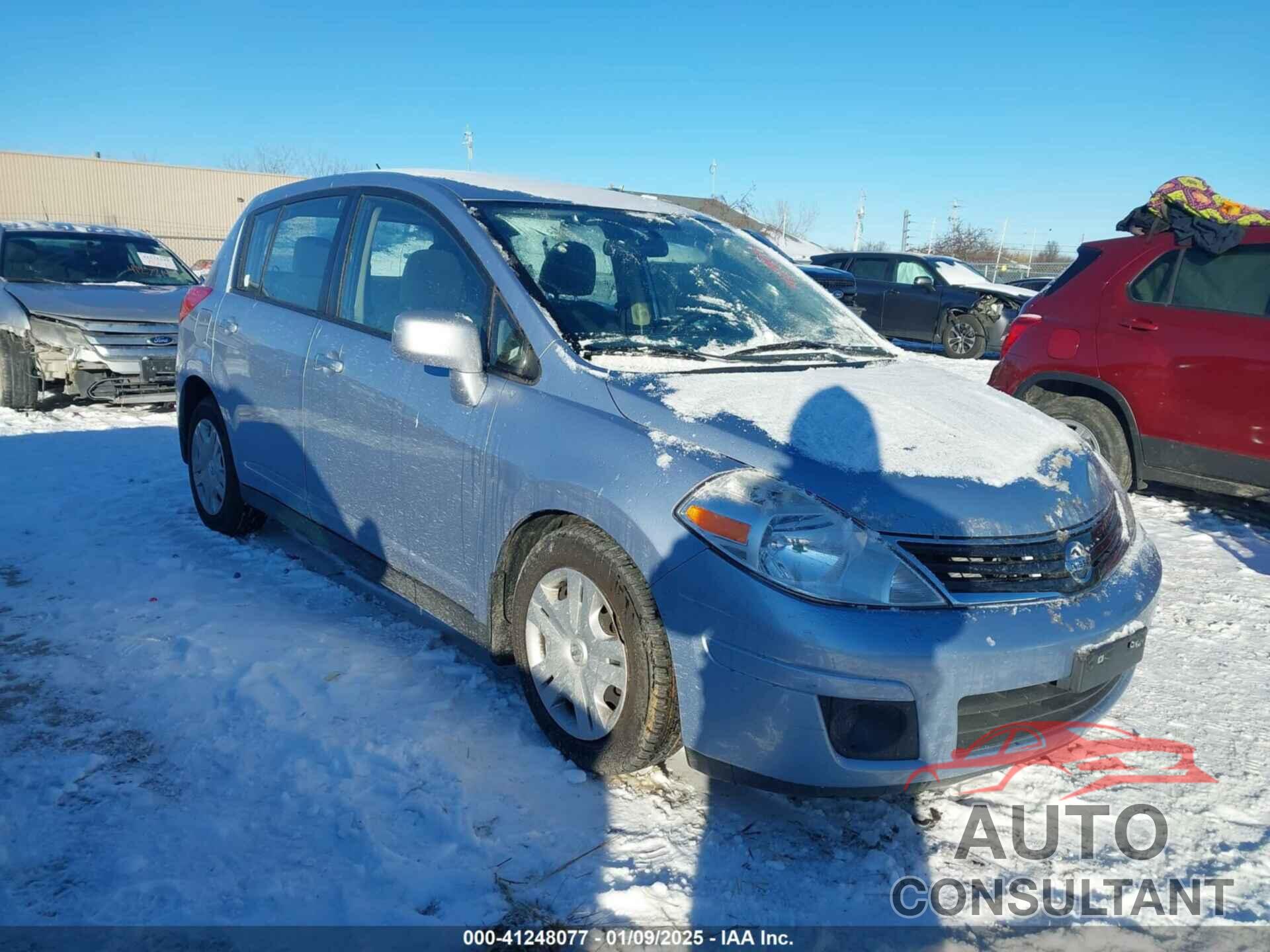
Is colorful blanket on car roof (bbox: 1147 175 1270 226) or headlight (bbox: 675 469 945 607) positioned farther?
colorful blanket on car roof (bbox: 1147 175 1270 226)

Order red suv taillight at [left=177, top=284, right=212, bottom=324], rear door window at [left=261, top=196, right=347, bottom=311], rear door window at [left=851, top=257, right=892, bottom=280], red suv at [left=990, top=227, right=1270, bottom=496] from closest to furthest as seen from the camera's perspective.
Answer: rear door window at [left=261, top=196, right=347, bottom=311], red suv taillight at [left=177, top=284, right=212, bottom=324], red suv at [left=990, top=227, right=1270, bottom=496], rear door window at [left=851, top=257, right=892, bottom=280]

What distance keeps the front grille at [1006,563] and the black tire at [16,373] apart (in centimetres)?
801

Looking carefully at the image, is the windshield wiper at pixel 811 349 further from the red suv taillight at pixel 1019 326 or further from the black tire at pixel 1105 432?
the red suv taillight at pixel 1019 326

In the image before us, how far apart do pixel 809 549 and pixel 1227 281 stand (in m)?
4.39

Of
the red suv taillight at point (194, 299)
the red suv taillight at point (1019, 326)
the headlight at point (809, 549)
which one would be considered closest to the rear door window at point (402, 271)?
the headlight at point (809, 549)

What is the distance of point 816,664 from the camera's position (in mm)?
2193

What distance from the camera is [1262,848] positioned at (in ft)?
8.42

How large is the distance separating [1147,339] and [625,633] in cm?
443

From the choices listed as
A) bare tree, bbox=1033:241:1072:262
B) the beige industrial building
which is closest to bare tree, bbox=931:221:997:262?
bare tree, bbox=1033:241:1072:262

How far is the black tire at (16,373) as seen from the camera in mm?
7727

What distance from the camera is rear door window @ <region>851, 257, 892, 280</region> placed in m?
16.0

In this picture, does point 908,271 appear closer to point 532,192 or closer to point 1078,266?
point 1078,266

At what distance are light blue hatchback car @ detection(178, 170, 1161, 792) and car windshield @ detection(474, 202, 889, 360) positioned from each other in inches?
0.6

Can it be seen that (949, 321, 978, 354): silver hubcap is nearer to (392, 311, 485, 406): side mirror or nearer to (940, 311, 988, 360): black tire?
(940, 311, 988, 360): black tire
